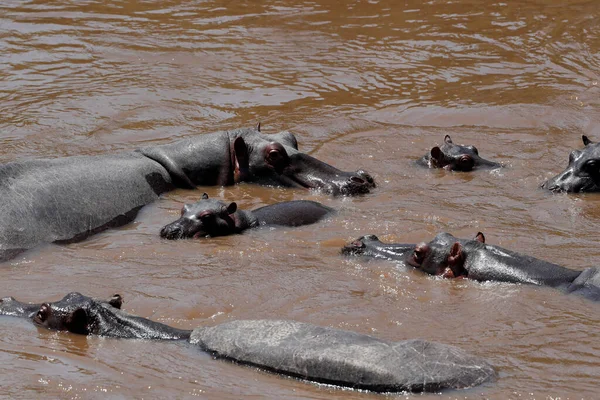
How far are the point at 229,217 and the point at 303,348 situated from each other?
10.3ft

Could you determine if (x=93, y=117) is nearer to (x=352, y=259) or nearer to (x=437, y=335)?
(x=352, y=259)

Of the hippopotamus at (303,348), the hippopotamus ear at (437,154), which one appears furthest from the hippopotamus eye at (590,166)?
the hippopotamus at (303,348)

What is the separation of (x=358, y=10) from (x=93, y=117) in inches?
199

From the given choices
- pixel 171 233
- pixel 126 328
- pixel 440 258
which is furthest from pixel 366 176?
pixel 126 328

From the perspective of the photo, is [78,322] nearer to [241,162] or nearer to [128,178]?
[128,178]

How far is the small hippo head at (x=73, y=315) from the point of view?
6309 mm

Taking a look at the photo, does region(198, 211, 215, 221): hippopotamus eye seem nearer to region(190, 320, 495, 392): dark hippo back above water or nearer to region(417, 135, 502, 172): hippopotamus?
region(190, 320, 495, 392): dark hippo back above water

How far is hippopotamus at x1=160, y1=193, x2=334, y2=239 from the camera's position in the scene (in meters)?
8.66

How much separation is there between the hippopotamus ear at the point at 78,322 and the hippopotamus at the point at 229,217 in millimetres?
2305

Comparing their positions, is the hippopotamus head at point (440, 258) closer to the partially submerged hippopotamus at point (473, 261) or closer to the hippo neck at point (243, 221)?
the partially submerged hippopotamus at point (473, 261)

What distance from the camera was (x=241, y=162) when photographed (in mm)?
10305

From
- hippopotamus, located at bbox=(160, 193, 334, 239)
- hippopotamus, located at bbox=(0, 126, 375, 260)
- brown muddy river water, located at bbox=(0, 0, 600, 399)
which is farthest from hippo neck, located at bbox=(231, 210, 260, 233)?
hippopotamus, located at bbox=(0, 126, 375, 260)

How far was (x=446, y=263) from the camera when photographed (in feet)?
25.5

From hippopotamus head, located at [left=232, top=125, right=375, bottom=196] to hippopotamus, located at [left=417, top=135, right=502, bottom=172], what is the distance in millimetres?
974
